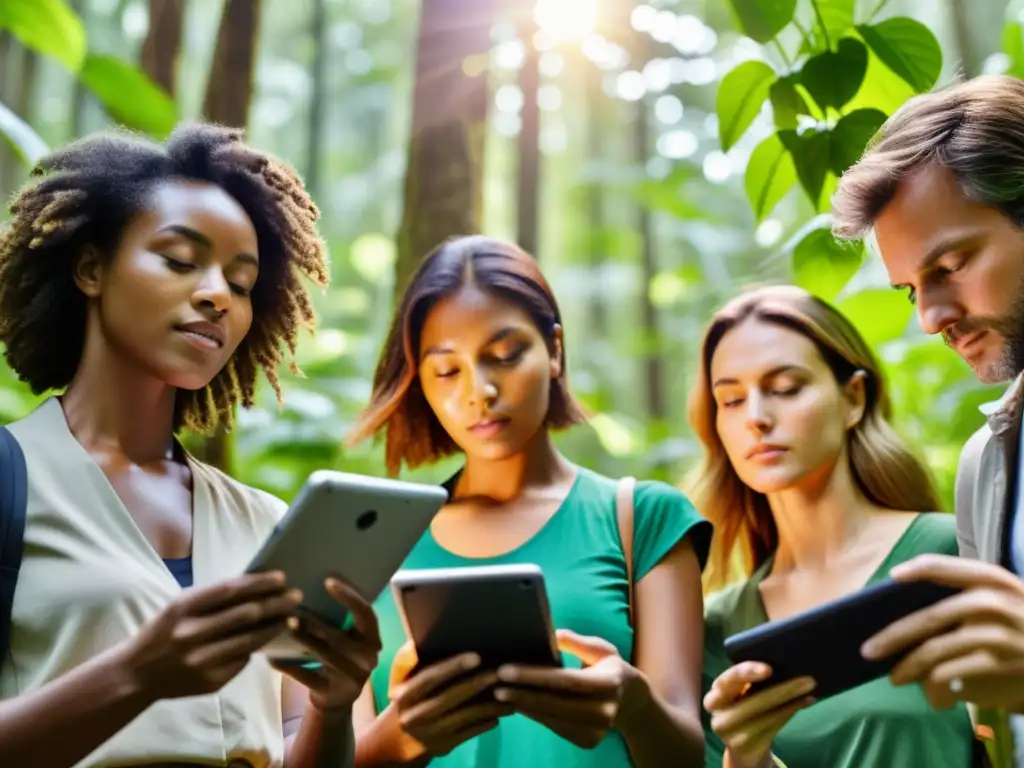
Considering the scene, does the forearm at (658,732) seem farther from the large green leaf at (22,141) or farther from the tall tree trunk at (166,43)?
the tall tree trunk at (166,43)

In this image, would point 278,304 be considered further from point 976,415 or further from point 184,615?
point 976,415

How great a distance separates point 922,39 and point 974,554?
3.29 ft

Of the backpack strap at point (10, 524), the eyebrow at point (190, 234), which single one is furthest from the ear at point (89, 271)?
the backpack strap at point (10, 524)

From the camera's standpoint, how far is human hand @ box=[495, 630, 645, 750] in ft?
5.53

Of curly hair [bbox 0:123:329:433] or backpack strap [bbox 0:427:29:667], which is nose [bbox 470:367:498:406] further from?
backpack strap [bbox 0:427:29:667]

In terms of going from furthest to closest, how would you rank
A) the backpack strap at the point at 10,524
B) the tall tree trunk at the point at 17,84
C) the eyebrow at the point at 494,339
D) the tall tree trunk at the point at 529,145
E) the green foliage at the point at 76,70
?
1. the tall tree trunk at the point at 17,84
2. the tall tree trunk at the point at 529,145
3. the green foliage at the point at 76,70
4. the eyebrow at the point at 494,339
5. the backpack strap at the point at 10,524

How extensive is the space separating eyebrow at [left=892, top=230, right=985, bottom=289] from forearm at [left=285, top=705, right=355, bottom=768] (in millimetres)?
1208

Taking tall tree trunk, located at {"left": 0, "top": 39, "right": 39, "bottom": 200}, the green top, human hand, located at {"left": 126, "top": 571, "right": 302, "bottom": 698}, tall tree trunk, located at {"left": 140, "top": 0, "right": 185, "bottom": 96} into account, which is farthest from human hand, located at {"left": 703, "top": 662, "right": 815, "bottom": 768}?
tall tree trunk, located at {"left": 0, "top": 39, "right": 39, "bottom": 200}

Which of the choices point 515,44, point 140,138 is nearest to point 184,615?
point 140,138

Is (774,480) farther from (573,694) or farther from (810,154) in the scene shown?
(573,694)

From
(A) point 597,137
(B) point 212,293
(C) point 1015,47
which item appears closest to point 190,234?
(B) point 212,293

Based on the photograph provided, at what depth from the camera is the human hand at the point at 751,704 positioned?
64.6 inches

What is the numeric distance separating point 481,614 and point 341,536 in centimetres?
25

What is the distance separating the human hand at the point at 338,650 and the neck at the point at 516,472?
609mm
